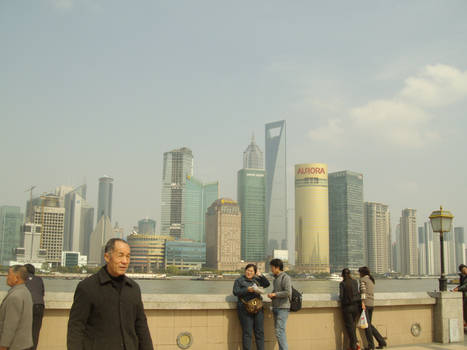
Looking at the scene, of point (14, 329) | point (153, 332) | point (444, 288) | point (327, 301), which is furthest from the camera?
point (444, 288)

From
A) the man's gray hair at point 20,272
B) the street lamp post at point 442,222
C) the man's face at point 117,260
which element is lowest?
the man's gray hair at point 20,272

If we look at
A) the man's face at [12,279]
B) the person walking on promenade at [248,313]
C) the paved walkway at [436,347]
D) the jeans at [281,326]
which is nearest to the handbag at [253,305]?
the person walking on promenade at [248,313]

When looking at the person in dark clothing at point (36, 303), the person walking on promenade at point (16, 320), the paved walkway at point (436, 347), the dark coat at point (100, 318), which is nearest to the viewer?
the dark coat at point (100, 318)

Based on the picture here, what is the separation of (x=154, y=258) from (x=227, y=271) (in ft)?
93.2

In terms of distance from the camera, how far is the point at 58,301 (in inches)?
313

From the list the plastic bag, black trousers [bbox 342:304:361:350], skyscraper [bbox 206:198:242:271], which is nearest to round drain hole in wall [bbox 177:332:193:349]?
black trousers [bbox 342:304:361:350]

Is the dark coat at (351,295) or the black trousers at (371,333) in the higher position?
the dark coat at (351,295)

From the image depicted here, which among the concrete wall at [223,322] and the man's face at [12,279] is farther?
the concrete wall at [223,322]

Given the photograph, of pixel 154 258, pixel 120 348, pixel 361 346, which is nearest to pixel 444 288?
pixel 361 346

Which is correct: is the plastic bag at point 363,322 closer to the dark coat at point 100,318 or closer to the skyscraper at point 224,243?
the dark coat at point 100,318

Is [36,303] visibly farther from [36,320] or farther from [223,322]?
[223,322]

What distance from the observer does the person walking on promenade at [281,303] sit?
28.4ft

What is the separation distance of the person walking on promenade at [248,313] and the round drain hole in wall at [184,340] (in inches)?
38.6

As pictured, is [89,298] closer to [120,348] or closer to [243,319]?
[120,348]
